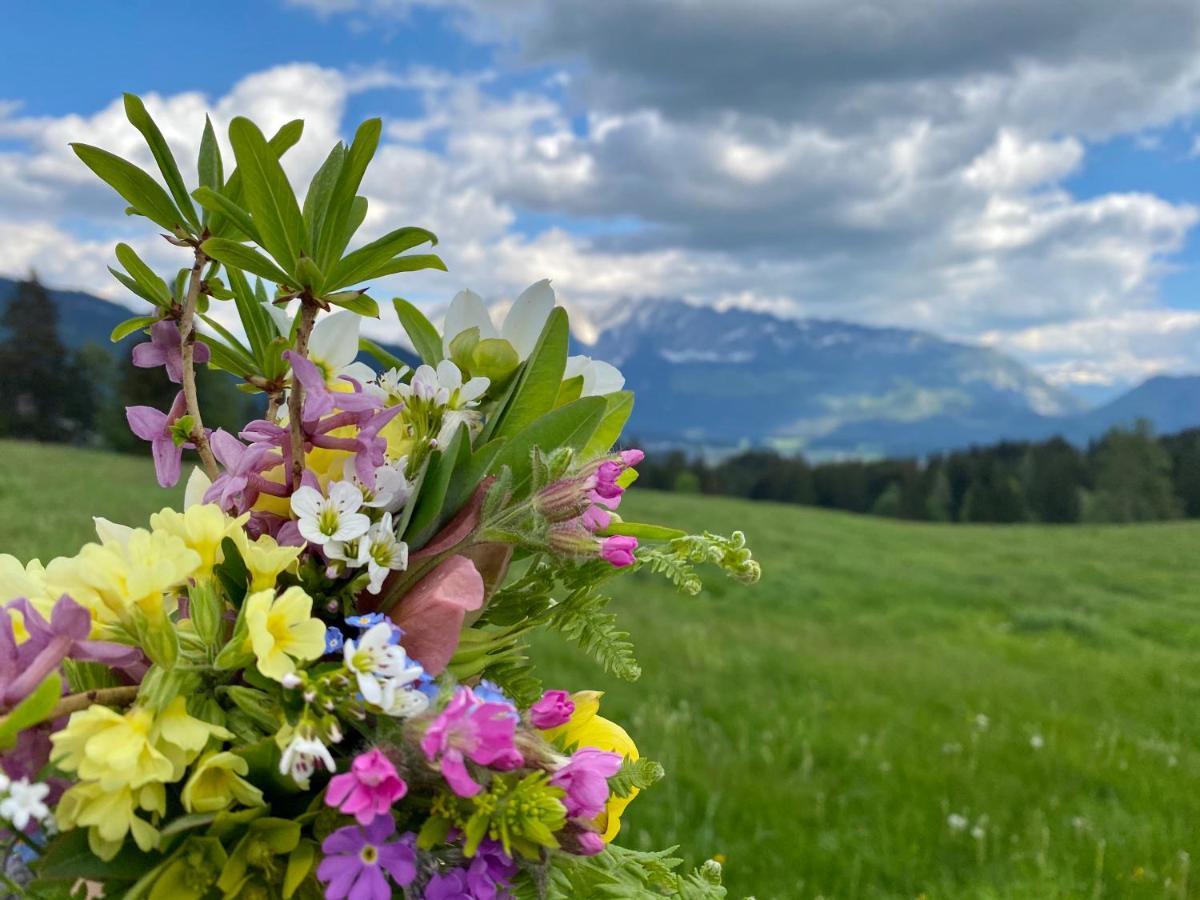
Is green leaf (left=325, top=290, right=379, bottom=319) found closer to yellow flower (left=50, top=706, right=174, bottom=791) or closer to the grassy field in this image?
yellow flower (left=50, top=706, right=174, bottom=791)

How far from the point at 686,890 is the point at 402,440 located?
596 mm

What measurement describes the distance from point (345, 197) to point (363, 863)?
2.08 feet

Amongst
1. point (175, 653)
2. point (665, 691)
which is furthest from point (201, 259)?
point (665, 691)

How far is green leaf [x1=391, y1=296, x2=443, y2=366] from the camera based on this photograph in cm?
110

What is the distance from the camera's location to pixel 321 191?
2.99 feet

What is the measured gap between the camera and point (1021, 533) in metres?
21.6

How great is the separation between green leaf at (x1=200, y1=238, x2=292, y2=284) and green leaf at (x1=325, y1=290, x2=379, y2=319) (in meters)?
0.06

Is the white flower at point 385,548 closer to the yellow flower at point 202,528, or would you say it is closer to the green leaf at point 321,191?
the yellow flower at point 202,528

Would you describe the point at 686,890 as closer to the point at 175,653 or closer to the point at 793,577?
the point at 175,653

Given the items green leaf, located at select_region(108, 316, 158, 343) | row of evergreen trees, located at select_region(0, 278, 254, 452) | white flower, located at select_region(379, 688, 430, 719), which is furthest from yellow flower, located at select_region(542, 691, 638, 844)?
row of evergreen trees, located at select_region(0, 278, 254, 452)

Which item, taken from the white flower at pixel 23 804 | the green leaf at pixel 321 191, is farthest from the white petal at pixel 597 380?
the white flower at pixel 23 804

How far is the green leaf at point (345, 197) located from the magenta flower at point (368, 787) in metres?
0.51

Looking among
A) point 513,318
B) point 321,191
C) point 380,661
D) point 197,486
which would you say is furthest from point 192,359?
point 380,661

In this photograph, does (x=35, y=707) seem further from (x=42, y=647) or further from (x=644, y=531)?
(x=644, y=531)
